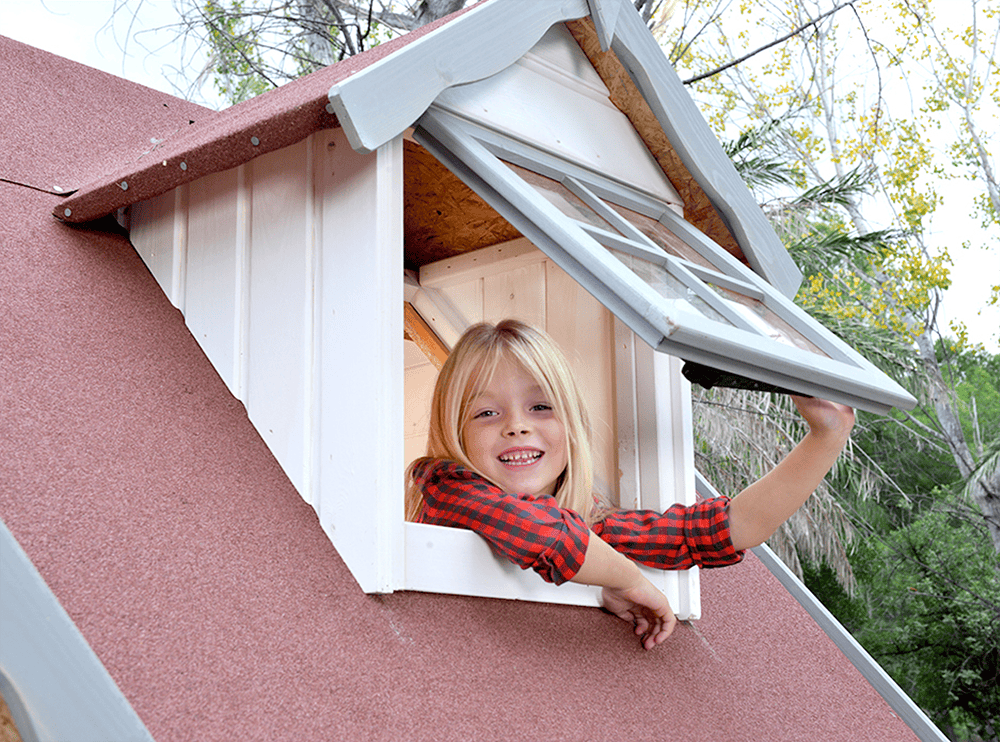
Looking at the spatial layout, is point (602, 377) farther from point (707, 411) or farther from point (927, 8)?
point (927, 8)

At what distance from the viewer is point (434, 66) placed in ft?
5.89

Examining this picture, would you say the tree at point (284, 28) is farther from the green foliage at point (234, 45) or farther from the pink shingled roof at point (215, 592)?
the pink shingled roof at point (215, 592)

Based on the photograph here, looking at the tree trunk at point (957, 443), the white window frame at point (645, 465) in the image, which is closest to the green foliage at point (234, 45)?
the white window frame at point (645, 465)

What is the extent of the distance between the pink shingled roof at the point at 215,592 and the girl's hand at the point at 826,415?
600mm

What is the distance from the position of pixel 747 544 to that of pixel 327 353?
102cm

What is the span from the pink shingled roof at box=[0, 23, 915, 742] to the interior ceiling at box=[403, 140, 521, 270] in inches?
32.9

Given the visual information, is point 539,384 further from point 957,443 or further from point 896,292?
point 957,443

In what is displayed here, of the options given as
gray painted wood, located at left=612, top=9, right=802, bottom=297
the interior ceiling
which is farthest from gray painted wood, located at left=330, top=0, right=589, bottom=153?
the interior ceiling

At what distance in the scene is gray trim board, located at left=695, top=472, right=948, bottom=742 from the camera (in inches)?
105

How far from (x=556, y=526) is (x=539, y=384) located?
0.56 metres

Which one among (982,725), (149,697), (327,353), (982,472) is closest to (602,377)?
(327,353)

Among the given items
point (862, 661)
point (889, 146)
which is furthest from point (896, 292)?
point (862, 661)

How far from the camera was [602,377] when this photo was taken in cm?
256

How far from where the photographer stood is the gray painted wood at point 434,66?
163cm
